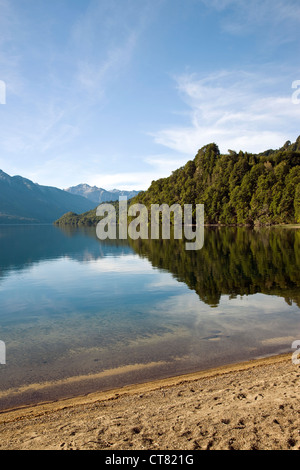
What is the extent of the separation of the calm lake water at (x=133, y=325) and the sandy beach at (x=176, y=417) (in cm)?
145

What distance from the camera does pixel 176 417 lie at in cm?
926

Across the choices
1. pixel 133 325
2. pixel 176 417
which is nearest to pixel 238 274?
pixel 133 325

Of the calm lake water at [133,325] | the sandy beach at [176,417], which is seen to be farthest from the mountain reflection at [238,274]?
the sandy beach at [176,417]

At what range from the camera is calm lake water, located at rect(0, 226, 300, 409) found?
45.5 ft

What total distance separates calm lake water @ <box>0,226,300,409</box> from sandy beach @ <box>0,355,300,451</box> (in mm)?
1446

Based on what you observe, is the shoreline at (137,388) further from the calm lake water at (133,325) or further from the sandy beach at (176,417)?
the calm lake water at (133,325)

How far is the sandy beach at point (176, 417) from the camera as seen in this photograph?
7.92 metres

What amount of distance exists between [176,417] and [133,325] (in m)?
11.2

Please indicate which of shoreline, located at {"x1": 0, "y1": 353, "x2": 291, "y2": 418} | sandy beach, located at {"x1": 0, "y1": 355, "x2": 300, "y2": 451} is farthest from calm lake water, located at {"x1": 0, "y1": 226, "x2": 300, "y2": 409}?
sandy beach, located at {"x1": 0, "y1": 355, "x2": 300, "y2": 451}

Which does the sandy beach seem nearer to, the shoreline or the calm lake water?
the shoreline

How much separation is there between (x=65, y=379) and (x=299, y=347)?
1202 cm
